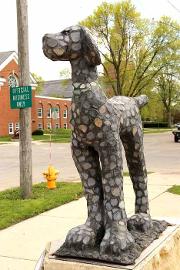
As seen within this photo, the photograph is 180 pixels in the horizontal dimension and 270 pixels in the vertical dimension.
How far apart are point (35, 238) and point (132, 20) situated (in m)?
32.9

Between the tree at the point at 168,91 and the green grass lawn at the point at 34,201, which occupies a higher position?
the tree at the point at 168,91

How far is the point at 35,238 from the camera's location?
551 centimetres

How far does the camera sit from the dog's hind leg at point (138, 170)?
3.66 metres

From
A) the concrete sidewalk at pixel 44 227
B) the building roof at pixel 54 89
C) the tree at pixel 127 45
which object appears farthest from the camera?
the building roof at pixel 54 89

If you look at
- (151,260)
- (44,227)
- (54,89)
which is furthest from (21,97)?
(54,89)

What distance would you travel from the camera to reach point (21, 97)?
820 centimetres

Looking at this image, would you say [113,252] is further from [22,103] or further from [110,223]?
[22,103]

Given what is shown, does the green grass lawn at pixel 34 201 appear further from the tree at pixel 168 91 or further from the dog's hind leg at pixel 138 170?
the tree at pixel 168 91

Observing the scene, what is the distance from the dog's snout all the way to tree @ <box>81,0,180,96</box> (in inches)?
1275

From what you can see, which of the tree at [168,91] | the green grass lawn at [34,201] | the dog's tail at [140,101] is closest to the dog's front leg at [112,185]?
the dog's tail at [140,101]

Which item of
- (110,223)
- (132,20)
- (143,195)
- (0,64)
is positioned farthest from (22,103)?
(0,64)

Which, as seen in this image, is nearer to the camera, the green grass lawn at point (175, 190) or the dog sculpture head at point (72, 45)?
the dog sculpture head at point (72, 45)

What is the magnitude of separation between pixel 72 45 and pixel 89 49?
0.42 ft

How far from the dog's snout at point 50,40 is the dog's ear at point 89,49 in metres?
0.20
